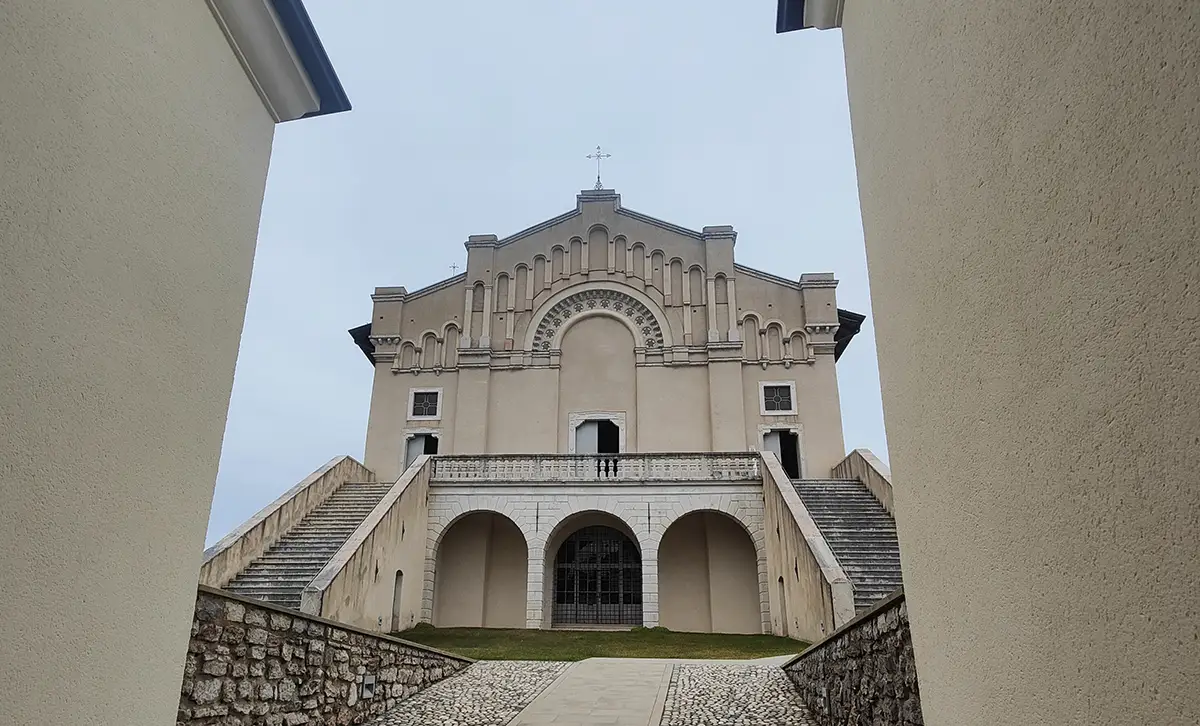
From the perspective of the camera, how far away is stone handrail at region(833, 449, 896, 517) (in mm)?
17562

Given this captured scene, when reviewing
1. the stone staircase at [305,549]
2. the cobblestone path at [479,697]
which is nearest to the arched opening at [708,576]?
the stone staircase at [305,549]

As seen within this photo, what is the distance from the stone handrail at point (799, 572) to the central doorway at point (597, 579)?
3912mm

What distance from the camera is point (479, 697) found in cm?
878

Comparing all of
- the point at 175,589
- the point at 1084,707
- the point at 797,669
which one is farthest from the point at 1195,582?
the point at 797,669

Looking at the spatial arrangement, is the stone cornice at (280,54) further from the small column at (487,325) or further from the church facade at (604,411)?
the small column at (487,325)

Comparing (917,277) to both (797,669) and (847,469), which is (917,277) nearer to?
(797,669)

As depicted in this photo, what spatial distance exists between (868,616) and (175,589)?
4302 millimetres

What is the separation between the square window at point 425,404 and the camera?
2372 centimetres

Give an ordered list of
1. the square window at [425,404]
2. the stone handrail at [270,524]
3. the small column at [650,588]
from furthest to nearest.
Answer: the square window at [425,404] < the small column at [650,588] < the stone handrail at [270,524]

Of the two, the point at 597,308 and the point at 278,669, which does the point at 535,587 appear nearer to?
the point at 597,308

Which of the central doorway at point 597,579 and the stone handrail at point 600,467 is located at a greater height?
the stone handrail at point 600,467

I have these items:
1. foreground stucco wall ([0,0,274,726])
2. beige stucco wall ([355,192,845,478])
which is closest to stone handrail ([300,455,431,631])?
beige stucco wall ([355,192,845,478])

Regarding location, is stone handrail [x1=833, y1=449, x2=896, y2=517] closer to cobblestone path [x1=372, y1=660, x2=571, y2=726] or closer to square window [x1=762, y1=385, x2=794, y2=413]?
square window [x1=762, y1=385, x2=794, y2=413]

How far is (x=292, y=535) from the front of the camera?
17.5 m
